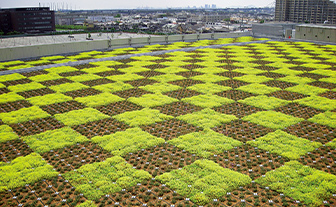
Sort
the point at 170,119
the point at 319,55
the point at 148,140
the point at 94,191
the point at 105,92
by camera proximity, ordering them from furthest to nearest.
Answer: the point at 319,55 < the point at 105,92 < the point at 170,119 < the point at 148,140 < the point at 94,191

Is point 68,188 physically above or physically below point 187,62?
below

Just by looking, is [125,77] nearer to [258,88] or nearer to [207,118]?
[258,88]

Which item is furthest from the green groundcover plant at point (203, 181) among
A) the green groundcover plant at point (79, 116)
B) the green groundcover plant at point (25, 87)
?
the green groundcover plant at point (25, 87)

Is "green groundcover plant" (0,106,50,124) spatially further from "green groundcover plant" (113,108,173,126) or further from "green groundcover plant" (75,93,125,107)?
"green groundcover plant" (113,108,173,126)

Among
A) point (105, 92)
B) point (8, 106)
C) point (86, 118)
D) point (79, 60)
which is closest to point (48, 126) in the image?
point (86, 118)

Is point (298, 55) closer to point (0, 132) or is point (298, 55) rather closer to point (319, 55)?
point (319, 55)

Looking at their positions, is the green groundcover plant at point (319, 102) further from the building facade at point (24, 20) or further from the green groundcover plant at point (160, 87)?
the building facade at point (24, 20)
